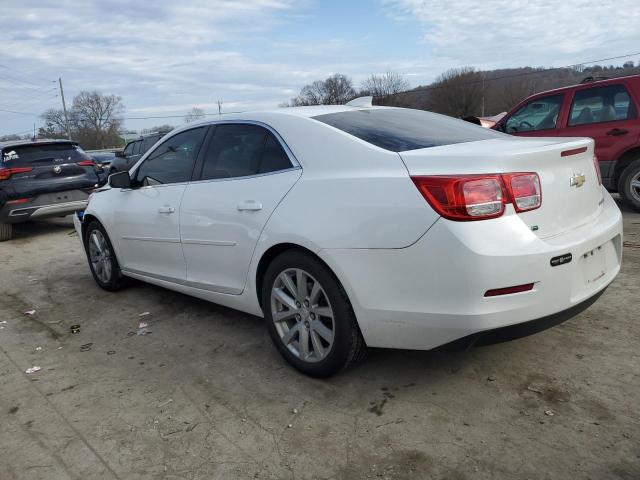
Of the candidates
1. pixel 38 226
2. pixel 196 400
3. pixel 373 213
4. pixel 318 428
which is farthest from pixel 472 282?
pixel 38 226

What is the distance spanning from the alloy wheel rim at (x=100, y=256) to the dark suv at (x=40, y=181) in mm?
3889

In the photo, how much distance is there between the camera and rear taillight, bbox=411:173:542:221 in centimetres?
240

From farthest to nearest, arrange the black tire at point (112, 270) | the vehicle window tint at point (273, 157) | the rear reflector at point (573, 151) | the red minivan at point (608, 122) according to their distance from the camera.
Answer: the red minivan at point (608, 122) < the black tire at point (112, 270) < the vehicle window tint at point (273, 157) < the rear reflector at point (573, 151)

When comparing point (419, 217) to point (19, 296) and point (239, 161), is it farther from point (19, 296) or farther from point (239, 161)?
point (19, 296)

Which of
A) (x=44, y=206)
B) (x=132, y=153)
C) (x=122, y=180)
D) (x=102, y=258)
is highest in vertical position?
(x=132, y=153)

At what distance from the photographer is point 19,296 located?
5.45 metres

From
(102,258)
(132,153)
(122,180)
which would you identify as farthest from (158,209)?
(132,153)

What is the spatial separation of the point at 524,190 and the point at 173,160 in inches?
109

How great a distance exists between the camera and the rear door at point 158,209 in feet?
13.1

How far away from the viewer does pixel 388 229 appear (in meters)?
2.55

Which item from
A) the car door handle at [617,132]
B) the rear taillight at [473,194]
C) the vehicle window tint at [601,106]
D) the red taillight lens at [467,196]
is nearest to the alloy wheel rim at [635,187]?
the car door handle at [617,132]

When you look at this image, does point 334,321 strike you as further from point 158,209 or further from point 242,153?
point 158,209

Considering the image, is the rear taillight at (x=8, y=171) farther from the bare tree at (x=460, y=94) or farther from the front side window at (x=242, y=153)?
the bare tree at (x=460, y=94)

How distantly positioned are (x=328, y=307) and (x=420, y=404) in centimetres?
70
